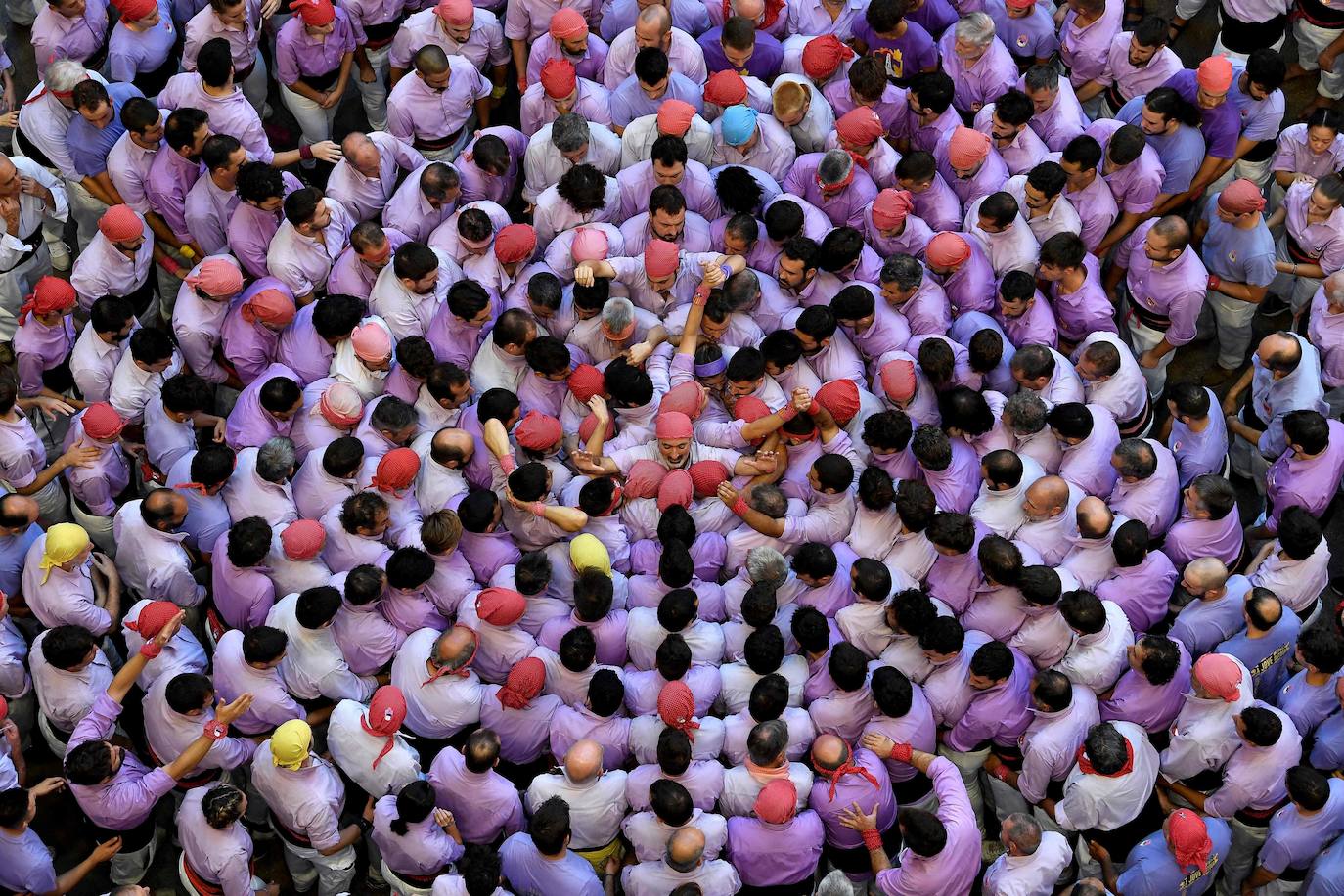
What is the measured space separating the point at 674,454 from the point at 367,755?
3.29 meters

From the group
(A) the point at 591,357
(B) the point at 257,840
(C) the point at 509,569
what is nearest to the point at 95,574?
(B) the point at 257,840

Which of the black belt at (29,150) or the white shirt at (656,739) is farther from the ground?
the black belt at (29,150)

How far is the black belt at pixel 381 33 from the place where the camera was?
15.7m

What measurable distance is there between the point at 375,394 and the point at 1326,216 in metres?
8.27

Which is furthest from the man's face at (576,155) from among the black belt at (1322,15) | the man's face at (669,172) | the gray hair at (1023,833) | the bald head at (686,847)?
the black belt at (1322,15)

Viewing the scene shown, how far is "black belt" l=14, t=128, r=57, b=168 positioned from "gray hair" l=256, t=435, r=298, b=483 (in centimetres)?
399

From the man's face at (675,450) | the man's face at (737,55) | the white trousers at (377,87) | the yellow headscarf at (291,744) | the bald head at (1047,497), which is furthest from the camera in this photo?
the white trousers at (377,87)

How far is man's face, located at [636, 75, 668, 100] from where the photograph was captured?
1455cm

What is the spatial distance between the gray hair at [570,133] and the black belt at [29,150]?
15.2ft

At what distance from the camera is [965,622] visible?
12.8 meters

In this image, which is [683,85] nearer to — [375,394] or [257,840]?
[375,394]

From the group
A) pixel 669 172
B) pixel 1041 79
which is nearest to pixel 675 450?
pixel 669 172

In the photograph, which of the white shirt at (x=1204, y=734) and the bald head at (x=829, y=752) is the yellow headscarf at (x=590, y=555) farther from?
the white shirt at (x=1204, y=734)

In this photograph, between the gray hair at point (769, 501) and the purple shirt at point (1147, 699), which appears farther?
the gray hair at point (769, 501)
